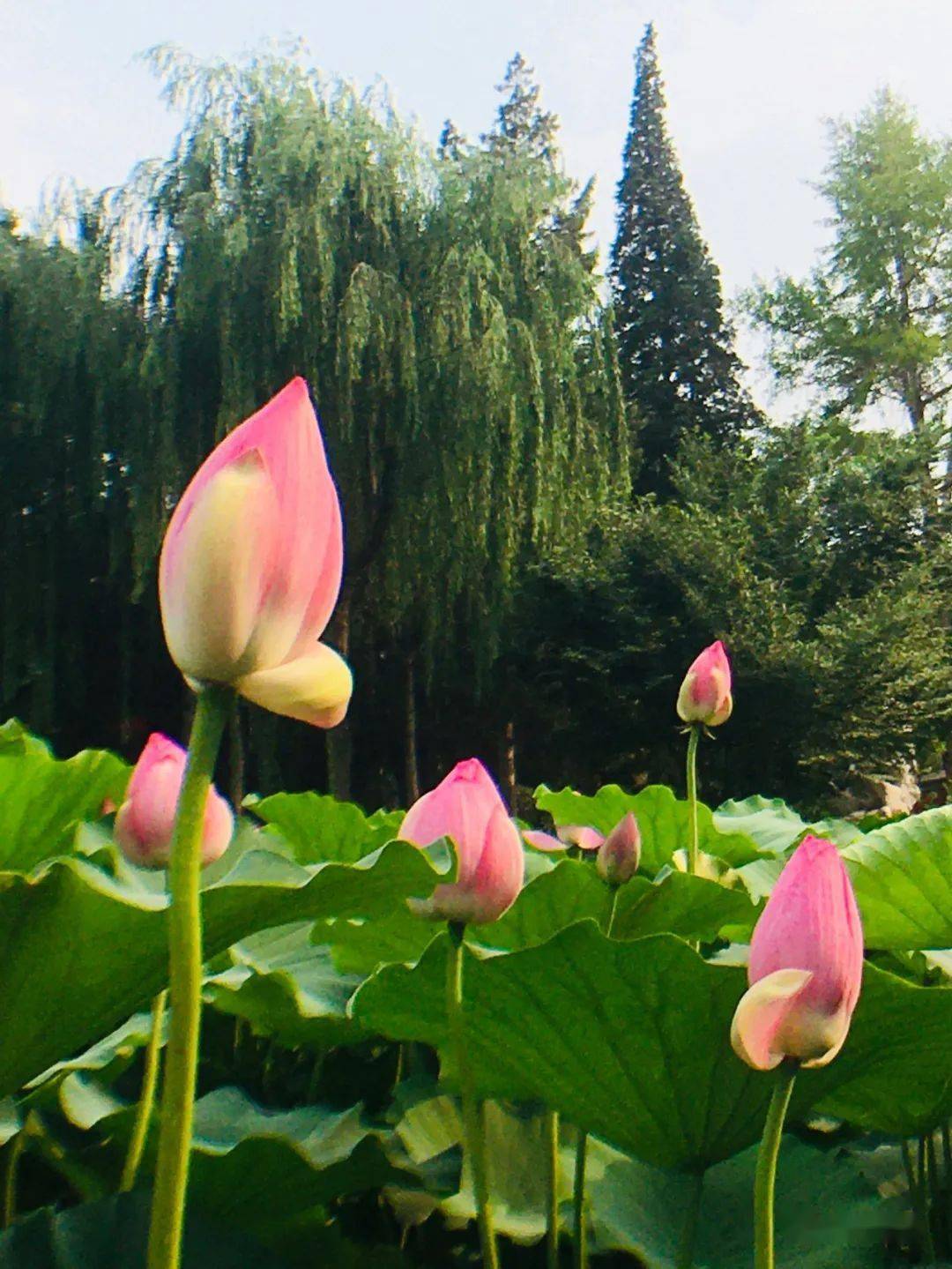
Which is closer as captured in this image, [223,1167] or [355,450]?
[223,1167]

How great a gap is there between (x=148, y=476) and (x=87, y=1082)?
22.3 feet

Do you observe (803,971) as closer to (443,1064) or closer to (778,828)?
(443,1064)

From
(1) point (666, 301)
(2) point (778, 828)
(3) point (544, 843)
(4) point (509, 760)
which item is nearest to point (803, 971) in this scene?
(3) point (544, 843)

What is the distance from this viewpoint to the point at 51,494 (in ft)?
25.9

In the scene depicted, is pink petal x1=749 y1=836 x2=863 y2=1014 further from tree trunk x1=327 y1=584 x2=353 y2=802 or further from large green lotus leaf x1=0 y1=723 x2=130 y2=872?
tree trunk x1=327 y1=584 x2=353 y2=802

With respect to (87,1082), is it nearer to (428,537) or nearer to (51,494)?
(428,537)

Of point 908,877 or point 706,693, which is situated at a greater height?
point 706,693

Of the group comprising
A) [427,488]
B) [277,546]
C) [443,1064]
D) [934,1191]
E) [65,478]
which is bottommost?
[934,1191]

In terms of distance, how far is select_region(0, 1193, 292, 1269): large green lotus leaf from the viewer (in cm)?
40

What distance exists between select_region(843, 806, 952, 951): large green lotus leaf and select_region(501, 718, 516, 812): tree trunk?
351 inches

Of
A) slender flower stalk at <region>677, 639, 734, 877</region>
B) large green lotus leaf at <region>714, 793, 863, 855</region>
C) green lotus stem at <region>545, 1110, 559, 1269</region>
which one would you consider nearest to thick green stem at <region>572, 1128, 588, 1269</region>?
green lotus stem at <region>545, 1110, 559, 1269</region>

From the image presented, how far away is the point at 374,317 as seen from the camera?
7.01 metres

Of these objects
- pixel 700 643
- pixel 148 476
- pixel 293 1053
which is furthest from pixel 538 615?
pixel 293 1053

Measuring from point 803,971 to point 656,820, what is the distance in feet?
2.79
